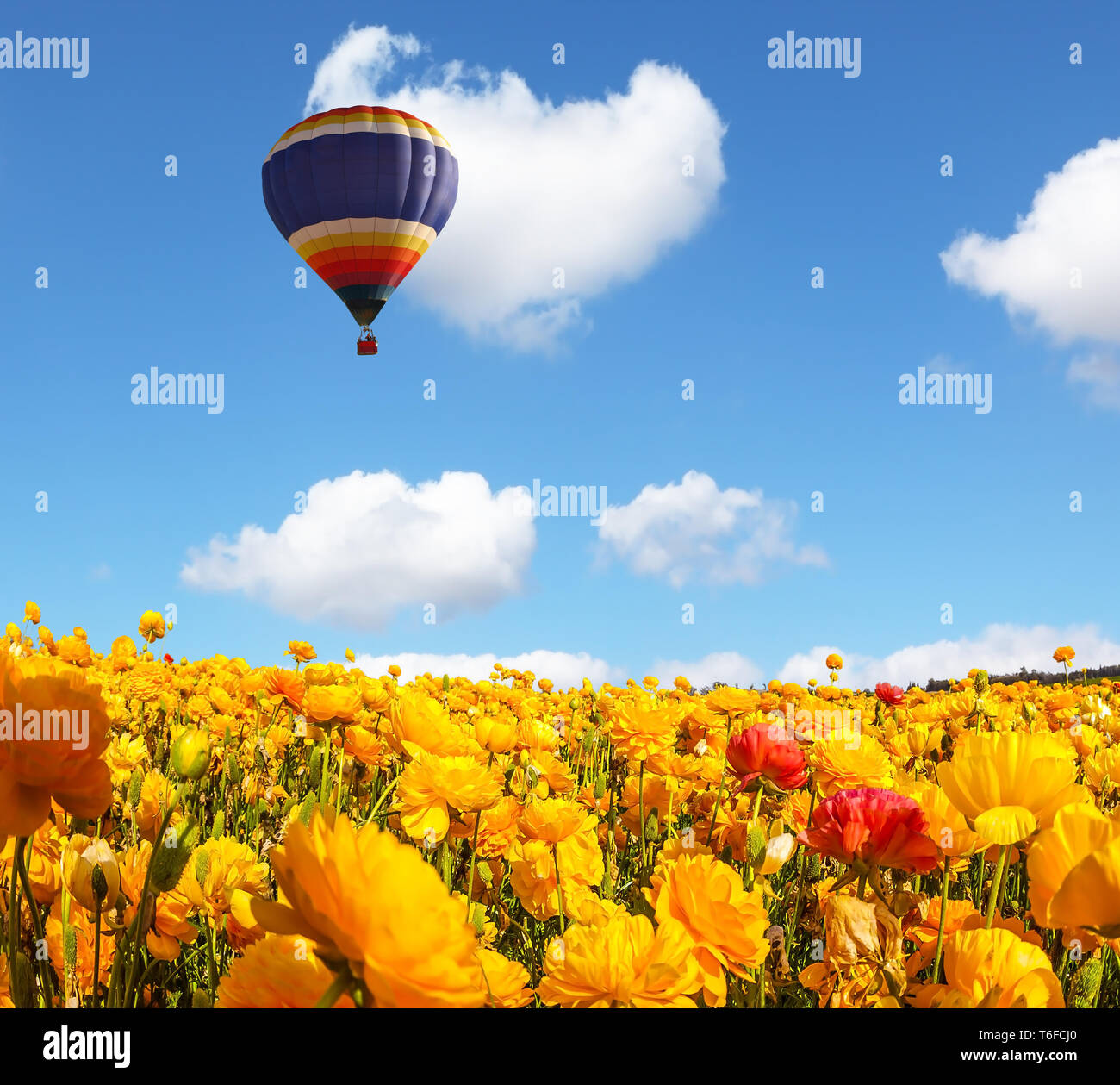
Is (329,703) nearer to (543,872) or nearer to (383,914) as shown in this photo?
(543,872)

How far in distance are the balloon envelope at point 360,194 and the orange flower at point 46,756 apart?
17.0m

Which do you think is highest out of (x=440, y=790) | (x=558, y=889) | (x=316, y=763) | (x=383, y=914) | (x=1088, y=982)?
(x=383, y=914)

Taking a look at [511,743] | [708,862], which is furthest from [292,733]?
[708,862]

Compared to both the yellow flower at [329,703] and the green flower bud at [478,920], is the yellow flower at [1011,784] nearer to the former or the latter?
the green flower bud at [478,920]

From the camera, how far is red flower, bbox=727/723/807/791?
71.6 inches

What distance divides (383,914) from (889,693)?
4294 mm

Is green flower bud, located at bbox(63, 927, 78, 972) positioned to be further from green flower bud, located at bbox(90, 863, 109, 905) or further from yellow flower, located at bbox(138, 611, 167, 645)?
yellow flower, located at bbox(138, 611, 167, 645)

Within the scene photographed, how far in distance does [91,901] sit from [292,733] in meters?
2.87

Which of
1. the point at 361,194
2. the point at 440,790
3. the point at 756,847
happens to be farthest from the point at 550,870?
the point at 361,194

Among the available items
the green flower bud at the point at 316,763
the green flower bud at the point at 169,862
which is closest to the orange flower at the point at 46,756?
the green flower bud at the point at 169,862

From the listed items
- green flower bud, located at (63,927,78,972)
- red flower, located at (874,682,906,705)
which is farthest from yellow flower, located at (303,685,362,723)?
red flower, located at (874,682,906,705)

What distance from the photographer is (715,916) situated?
115 cm

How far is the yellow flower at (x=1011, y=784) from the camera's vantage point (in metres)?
1.21
